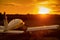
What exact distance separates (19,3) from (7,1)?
109 mm

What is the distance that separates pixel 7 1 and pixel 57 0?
1.34 ft

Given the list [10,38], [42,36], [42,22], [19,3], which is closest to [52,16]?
[42,22]

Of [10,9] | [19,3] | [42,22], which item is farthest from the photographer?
[19,3]

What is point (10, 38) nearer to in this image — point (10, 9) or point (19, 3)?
point (10, 9)

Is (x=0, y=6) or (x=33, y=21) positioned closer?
(x=33, y=21)

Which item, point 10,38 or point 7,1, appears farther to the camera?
point 7,1

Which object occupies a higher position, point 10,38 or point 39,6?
point 39,6

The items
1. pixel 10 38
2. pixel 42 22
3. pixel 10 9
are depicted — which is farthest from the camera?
pixel 10 9

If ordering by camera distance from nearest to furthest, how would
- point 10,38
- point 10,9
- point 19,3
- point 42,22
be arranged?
point 10,38, point 42,22, point 10,9, point 19,3

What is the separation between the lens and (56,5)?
1.32 metres

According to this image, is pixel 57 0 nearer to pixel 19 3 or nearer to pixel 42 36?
pixel 19 3

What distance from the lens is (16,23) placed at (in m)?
0.87

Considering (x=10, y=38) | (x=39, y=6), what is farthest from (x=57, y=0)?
(x=10, y=38)

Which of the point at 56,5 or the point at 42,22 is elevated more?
the point at 56,5
